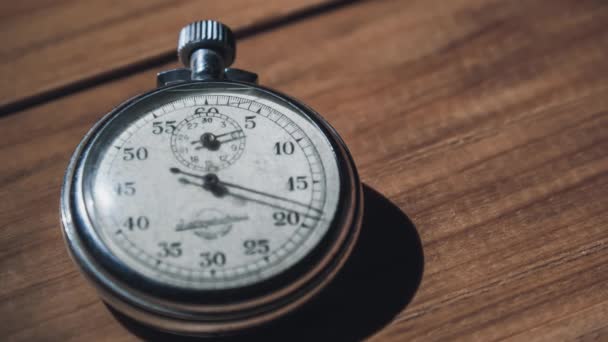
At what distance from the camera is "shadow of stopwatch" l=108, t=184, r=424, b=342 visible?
0.87 metres

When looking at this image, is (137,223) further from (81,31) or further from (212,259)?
(81,31)

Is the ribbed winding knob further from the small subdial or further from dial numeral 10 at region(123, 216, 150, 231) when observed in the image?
dial numeral 10 at region(123, 216, 150, 231)

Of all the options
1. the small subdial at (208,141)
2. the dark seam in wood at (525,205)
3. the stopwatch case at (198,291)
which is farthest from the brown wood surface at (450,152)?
the small subdial at (208,141)

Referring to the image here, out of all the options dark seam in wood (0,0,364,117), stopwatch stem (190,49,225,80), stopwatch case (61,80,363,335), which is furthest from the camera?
dark seam in wood (0,0,364,117)

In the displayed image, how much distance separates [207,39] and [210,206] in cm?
28

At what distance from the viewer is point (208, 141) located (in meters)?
0.90

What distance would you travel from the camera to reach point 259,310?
2.61 ft

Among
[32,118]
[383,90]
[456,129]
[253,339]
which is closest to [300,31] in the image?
[383,90]

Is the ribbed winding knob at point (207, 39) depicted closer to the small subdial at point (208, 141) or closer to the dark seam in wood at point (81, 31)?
the small subdial at point (208, 141)

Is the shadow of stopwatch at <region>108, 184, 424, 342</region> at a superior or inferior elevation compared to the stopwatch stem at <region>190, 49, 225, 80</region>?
inferior

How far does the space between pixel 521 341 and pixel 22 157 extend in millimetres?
744

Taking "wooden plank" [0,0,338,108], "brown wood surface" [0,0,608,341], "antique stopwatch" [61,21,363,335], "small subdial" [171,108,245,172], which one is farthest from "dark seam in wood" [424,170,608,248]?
"wooden plank" [0,0,338,108]

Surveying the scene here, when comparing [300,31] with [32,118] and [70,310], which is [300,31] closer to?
[32,118]

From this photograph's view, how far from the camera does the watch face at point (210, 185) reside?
0.81 meters
